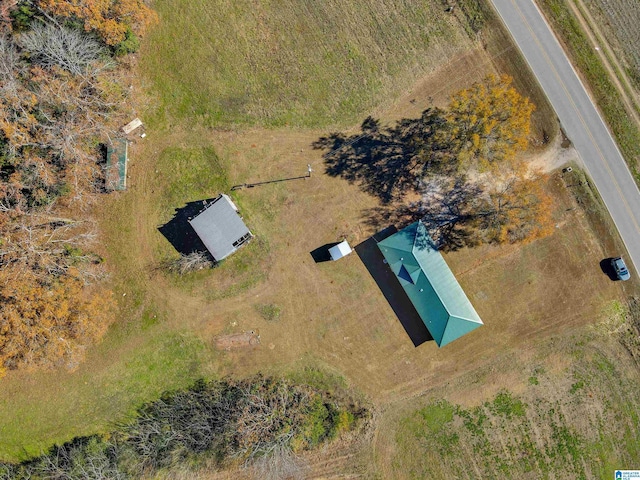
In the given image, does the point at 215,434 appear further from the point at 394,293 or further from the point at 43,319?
the point at 394,293

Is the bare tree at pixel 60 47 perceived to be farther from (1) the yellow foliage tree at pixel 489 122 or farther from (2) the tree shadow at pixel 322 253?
(1) the yellow foliage tree at pixel 489 122

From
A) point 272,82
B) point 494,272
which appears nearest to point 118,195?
point 272,82

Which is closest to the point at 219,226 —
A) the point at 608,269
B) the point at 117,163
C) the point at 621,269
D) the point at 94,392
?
the point at 117,163

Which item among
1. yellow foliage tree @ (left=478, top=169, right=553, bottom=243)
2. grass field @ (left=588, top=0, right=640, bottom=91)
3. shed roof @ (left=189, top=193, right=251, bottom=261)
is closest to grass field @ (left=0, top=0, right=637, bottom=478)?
yellow foliage tree @ (left=478, top=169, right=553, bottom=243)

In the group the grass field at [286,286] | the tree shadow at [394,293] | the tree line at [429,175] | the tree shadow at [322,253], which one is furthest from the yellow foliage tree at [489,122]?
the tree shadow at [322,253]

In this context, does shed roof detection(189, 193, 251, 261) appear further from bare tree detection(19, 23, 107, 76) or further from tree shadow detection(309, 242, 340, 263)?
bare tree detection(19, 23, 107, 76)

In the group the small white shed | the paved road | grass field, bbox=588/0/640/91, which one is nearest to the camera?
the small white shed
